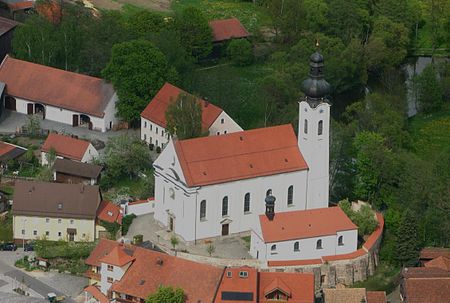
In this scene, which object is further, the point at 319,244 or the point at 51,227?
the point at 51,227

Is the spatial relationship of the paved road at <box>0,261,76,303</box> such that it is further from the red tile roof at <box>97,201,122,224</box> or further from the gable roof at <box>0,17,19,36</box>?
the gable roof at <box>0,17,19,36</box>

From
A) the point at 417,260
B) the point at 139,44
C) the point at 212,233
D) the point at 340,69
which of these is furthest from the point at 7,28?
the point at 417,260

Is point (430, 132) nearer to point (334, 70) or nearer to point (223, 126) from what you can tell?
point (334, 70)

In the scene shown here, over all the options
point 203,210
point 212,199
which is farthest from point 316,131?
point 203,210

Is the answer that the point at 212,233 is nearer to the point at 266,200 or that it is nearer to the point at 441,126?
the point at 266,200

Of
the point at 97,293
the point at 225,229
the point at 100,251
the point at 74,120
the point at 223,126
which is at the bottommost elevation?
the point at 97,293

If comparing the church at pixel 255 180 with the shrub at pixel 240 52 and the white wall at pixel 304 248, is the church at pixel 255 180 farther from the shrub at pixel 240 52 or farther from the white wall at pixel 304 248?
the shrub at pixel 240 52

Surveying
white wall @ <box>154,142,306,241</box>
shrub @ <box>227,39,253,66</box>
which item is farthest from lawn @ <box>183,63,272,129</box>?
white wall @ <box>154,142,306,241</box>

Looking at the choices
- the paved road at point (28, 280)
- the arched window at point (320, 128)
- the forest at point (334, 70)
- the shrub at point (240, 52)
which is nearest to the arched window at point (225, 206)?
the arched window at point (320, 128)
